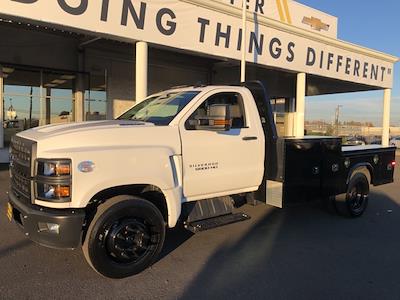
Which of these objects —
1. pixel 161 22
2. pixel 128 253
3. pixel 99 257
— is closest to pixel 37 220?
pixel 99 257

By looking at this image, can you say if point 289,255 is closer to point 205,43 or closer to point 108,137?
point 108,137

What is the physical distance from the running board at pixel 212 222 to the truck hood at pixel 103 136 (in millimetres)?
992

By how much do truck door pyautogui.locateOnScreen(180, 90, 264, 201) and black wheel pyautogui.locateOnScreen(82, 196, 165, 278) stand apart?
71 cm

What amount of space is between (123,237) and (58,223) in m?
0.74

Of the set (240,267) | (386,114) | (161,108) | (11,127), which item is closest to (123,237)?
(240,267)

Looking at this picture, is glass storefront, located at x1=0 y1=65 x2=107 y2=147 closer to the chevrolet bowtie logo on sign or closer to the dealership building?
the dealership building

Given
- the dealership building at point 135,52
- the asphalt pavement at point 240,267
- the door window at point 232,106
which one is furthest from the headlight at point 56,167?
the dealership building at point 135,52

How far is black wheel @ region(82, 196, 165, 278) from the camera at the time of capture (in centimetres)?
439

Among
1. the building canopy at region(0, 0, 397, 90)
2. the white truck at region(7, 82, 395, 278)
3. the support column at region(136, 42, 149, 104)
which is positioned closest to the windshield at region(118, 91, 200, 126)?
the white truck at region(7, 82, 395, 278)

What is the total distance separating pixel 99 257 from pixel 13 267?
1.20 meters

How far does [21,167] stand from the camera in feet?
15.1

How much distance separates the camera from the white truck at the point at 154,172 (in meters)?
4.25

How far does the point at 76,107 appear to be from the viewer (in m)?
17.2

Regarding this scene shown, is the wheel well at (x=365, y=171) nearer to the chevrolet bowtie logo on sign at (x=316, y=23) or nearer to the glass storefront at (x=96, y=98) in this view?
the glass storefront at (x=96, y=98)
